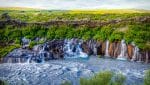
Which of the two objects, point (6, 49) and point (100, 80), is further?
point (6, 49)

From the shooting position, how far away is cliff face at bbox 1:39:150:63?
8.89 meters

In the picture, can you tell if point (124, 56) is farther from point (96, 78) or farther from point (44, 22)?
point (44, 22)

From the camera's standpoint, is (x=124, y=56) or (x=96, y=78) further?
(x=124, y=56)

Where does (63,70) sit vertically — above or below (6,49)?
below

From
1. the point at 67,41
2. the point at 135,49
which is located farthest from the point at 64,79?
the point at 135,49

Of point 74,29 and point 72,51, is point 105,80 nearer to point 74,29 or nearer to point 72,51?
point 72,51

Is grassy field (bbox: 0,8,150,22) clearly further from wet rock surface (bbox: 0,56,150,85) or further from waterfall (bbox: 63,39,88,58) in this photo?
wet rock surface (bbox: 0,56,150,85)

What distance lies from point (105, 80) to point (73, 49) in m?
1.14

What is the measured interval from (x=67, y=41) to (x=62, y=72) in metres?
0.60

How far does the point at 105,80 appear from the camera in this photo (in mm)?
8070

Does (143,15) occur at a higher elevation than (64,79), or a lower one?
higher

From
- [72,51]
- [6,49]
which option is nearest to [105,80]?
[72,51]

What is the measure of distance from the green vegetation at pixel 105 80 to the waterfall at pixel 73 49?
749 mm

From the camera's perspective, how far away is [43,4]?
354 inches
